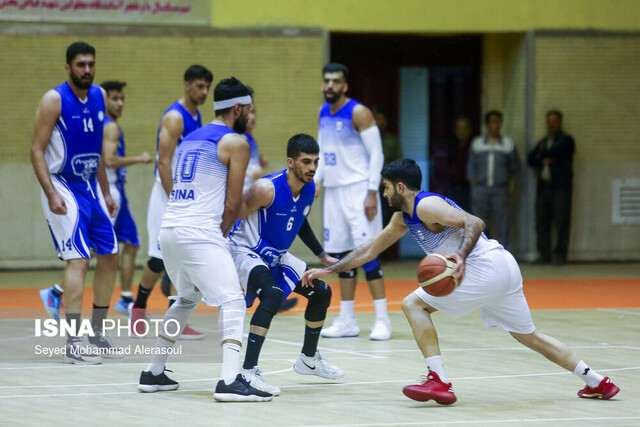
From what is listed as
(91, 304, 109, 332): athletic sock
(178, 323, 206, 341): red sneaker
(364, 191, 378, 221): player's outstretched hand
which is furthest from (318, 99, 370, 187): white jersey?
(91, 304, 109, 332): athletic sock

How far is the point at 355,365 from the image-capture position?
764 cm

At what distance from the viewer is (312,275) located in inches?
260

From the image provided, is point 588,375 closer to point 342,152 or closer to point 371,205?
point 371,205

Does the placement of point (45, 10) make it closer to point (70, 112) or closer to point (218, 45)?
point (218, 45)

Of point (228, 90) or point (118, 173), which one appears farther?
point (118, 173)

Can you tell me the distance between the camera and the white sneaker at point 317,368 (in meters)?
6.87

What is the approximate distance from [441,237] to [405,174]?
1.51ft

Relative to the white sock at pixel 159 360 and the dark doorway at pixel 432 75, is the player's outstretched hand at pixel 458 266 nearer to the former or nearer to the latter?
the white sock at pixel 159 360

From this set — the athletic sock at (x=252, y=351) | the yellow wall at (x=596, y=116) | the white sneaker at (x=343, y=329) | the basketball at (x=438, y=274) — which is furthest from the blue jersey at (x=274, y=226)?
the yellow wall at (x=596, y=116)

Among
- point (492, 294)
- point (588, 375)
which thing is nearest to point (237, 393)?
point (492, 294)

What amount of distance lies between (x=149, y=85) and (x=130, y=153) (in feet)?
3.57

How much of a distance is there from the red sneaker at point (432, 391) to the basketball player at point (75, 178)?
2755mm

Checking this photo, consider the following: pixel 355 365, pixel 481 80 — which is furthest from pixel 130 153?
pixel 355 365

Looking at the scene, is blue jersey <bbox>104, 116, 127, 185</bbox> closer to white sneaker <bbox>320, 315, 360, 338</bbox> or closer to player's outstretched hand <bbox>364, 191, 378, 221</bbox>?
player's outstretched hand <bbox>364, 191, 378, 221</bbox>
